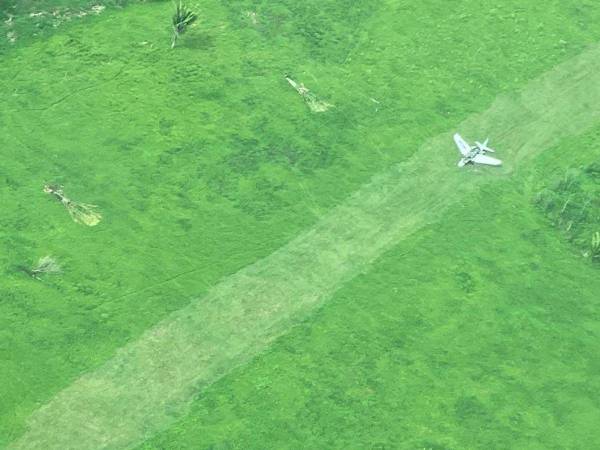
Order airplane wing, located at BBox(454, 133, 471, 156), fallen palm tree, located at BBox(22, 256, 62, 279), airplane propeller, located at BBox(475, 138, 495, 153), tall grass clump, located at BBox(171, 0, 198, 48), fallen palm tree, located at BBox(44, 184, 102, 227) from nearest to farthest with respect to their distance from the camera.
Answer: fallen palm tree, located at BBox(22, 256, 62, 279) < fallen palm tree, located at BBox(44, 184, 102, 227) < airplane wing, located at BBox(454, 133, 471, 156) < airplane propeller, located at BBox(475, 138, 495, 153) < tall grass clump, located at BBox(171, 0, 198, 48)

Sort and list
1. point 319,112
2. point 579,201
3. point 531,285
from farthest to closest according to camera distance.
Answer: point 319,112 < point 579,201 < point 531,285

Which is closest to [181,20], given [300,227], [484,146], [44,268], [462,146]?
[300,227]

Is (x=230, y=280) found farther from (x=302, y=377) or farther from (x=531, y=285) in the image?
(x=531, y=285)

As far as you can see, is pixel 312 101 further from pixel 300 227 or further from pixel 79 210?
pixel 79 210

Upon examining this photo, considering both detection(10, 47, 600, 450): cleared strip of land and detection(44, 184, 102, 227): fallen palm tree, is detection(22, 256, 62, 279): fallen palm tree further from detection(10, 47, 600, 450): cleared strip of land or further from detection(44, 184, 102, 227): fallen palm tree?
detection(10, 47, 600, 450): cleared strip of land

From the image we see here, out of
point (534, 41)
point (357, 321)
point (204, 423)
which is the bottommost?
point (204, 423)

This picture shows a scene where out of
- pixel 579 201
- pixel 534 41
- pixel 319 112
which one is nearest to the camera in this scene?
pixel 579 201

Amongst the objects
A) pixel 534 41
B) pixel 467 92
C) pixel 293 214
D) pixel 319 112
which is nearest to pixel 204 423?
pixel 293 214

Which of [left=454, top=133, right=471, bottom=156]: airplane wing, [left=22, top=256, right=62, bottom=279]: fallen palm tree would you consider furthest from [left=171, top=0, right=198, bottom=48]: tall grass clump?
[left=22, top=256, right=62, bottom=279]: fallen palm tree

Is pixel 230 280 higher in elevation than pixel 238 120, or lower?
lower
